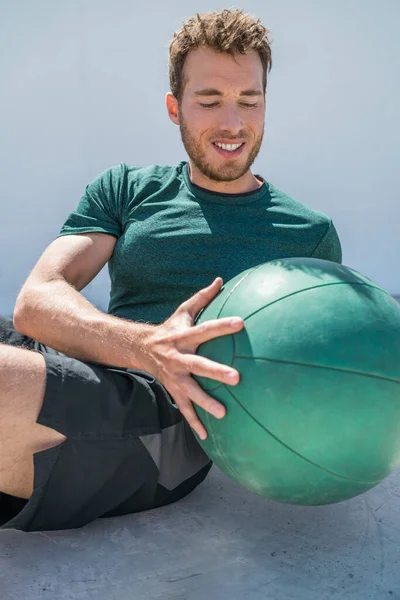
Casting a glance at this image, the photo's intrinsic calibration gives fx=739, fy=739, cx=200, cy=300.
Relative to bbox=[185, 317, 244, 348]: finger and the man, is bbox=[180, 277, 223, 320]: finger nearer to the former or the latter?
the man

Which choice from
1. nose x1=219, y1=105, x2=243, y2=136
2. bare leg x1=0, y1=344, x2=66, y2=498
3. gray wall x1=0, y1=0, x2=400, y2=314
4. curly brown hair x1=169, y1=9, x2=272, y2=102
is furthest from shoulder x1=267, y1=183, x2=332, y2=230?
gray wall x1=0, y1=0, x2=400, y2=314

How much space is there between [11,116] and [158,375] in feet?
10.5

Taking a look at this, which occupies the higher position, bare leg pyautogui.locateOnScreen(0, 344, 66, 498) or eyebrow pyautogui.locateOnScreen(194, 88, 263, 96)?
eyebrow pyautogui.locateOnScreen(194, 88, 263, 96)

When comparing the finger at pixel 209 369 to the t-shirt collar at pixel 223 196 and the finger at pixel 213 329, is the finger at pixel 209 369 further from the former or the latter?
the t-shirt collar at pixel 223 196

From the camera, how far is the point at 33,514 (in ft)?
5.17

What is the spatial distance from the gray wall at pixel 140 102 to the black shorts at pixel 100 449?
2799 millimetres

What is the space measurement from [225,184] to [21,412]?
37.1 inches

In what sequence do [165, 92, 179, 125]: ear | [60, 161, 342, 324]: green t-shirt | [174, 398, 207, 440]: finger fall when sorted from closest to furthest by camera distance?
[174, 398, 207, 440]: finger → [60, 161, 342, 324]: green t-shirt → [165, 92, 179, 125]: ear

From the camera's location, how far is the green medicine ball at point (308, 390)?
1369 mm

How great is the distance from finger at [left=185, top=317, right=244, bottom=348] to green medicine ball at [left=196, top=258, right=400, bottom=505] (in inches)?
0.8

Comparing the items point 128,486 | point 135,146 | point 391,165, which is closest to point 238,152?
point 128,486

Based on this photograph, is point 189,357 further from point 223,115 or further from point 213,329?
point 223,115

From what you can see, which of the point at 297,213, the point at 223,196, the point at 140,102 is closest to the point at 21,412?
the point at 223,196

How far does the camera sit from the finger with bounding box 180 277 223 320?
1561mm
